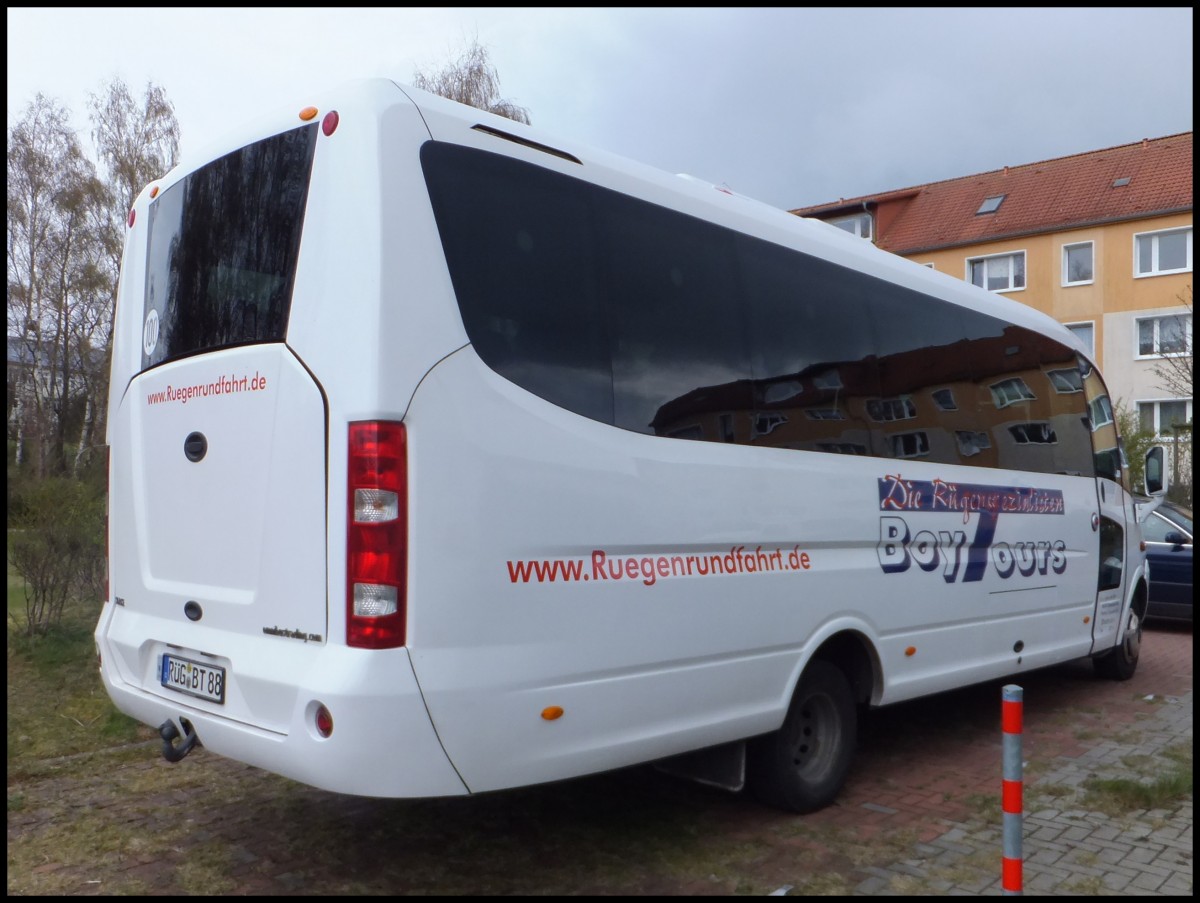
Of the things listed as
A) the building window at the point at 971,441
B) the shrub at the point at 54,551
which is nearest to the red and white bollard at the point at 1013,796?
the building window at the point at 971,441

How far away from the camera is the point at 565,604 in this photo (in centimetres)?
395

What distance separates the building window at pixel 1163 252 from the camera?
36.4 metres

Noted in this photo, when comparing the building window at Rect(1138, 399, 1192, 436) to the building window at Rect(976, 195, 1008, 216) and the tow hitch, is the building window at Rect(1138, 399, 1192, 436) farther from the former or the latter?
the tow hitch

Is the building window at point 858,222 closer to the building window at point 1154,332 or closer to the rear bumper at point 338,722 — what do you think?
the building window at point 1154,332

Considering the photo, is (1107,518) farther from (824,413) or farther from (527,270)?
(527,270)

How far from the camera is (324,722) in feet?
11.7

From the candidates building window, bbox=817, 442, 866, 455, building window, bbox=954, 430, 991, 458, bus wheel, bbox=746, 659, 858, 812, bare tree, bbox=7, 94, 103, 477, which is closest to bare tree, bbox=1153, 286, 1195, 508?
building window, bbox=954, 430, 991, 458

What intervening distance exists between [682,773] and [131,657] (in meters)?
2.51

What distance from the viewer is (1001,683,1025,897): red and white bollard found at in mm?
3629

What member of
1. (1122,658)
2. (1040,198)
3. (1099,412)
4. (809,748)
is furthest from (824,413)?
(1040,198)

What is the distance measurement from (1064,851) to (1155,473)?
5148 mm

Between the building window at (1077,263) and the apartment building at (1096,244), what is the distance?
4 centimetres

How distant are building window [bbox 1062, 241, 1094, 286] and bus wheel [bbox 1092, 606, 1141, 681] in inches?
1298

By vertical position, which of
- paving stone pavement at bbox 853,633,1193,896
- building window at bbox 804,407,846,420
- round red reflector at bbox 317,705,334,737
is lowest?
paving stone pavement at bbox 853,633,1193,896
